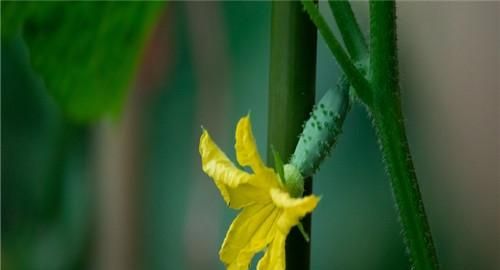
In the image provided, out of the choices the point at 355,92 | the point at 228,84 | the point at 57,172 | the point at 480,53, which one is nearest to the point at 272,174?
the point at 355,92

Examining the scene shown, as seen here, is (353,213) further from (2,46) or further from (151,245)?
(2,46)

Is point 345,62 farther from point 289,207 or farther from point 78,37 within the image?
point 78,37

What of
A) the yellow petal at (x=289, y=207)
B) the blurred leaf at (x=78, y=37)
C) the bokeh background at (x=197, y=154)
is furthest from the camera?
the bokeh background at (x=197, y=154)

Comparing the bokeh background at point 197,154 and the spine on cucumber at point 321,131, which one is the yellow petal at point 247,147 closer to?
the spine on cucumber at point 321,131

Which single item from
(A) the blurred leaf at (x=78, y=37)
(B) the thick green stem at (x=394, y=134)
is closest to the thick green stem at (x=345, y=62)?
(B) the thick green stem at (x=394, y=134)

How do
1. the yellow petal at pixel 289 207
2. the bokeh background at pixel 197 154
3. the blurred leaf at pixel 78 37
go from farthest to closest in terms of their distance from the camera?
the bokeh background at pixel 197 154
the blurred leaf at pixel 78 37
the yellow petal at pixel 289 207

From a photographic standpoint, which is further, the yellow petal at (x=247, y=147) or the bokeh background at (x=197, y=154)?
the bokeh background at (x=197, y=154)

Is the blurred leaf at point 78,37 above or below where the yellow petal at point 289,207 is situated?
above

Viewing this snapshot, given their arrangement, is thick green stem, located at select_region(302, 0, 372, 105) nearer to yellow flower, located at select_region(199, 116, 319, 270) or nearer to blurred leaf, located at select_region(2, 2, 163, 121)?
yellow flower, located at select_region(199, 116, 319, 270)

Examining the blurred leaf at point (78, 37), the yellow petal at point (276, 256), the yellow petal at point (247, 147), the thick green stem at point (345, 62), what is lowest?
the yellow petal at point (276, 256)
